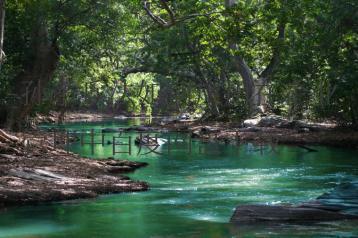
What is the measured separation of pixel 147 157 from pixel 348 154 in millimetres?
7750

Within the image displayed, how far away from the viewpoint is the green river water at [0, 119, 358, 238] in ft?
36.0

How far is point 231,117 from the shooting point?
38.5 metres

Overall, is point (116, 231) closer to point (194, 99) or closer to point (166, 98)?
point (194, 99)

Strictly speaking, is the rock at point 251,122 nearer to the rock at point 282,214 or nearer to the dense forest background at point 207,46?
the dense forest background at point 207,46

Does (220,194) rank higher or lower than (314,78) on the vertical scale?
lower

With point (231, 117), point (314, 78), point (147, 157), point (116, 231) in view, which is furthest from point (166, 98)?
point (116, 231)

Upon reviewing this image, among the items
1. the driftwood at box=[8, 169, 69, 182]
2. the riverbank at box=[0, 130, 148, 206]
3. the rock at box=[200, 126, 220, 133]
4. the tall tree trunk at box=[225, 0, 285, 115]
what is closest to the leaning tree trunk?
the riverbank at box=[0, 130, 148, 206]

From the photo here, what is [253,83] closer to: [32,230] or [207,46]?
[207,46]

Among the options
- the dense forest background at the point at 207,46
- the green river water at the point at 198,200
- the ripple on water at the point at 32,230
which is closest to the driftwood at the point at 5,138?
the dense forest background at the point at 207,46

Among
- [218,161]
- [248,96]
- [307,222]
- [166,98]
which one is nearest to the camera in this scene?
[307,222]

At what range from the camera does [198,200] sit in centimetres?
1423

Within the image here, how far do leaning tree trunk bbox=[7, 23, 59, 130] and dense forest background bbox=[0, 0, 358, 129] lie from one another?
0.14 feet

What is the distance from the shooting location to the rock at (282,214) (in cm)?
1123

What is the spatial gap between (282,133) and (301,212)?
1838 centimetres
